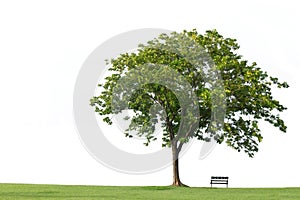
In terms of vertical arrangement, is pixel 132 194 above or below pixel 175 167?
below

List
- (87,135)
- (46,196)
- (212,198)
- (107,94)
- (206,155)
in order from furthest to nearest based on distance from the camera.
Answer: (107,94) → (206,155) → (87,135) → (46,196) → (212,198)

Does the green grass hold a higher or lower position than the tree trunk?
lower

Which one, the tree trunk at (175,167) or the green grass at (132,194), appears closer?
the green grass at (132,194)

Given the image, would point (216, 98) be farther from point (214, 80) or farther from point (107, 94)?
point (107, 94)

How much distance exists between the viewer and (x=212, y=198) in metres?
35.4

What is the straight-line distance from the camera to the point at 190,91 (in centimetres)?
4722

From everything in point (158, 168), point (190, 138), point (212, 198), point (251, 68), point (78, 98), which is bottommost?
point (212, 198)

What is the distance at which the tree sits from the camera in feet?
155

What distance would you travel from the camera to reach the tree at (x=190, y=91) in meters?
47.2

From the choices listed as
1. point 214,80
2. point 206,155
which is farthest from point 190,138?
point 214,80

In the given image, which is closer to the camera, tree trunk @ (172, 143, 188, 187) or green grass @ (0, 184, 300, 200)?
green grass @ (0, 184, 300, 200)

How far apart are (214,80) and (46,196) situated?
716 inches

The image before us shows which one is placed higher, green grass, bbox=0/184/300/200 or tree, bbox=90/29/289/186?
tree, bbox=90/29/289/186

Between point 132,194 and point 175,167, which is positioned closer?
point 132,194
